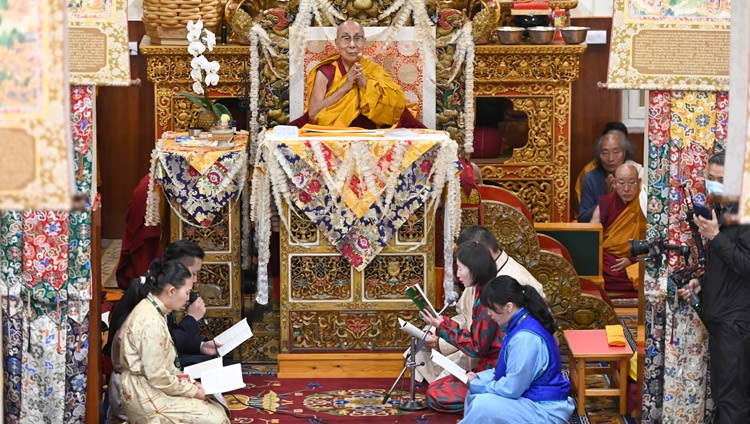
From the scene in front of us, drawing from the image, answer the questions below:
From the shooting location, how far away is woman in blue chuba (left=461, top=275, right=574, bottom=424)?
7555 millimetres

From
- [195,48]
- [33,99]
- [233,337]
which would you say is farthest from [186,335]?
[33,99]

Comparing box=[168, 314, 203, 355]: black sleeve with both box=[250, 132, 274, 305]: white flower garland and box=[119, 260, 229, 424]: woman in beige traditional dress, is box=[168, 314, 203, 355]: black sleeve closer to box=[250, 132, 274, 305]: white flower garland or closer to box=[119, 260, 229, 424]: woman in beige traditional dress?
box=[250, 132, 274, 305]: white flower garland

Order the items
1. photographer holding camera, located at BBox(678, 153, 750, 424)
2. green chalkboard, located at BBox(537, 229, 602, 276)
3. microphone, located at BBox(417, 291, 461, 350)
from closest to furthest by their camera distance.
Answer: photographer holding camera, located at BBox(678, 153, 750, 424) → microphone, located at BBox(417, 291, 461, 350) → green chalkboard, located at BBox(537, 229, 602, 276)

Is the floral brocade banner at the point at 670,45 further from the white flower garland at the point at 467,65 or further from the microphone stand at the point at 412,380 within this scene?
the white flower garland at the point at 467,65

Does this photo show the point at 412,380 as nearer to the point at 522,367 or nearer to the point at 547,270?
the point at 522,367

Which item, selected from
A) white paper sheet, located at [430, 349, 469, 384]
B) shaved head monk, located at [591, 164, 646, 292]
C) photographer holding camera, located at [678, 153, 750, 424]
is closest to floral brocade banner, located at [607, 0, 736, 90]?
photographer holding camera, located at [678, 153, 750, 424]

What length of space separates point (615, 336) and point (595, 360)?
0.29m

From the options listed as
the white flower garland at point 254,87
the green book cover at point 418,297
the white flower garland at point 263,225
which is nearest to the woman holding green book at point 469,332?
the green book cover at point 418,297

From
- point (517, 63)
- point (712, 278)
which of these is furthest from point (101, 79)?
point (517, 63)

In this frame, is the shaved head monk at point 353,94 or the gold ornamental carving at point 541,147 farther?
the gold ornamental carving at point 541,147

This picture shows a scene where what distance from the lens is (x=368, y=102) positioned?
31.8ft

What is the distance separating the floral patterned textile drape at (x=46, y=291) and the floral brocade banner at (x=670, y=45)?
2.93m

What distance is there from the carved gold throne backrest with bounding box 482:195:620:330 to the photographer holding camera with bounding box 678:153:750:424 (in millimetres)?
2169

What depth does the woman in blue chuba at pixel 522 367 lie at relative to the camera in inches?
297
